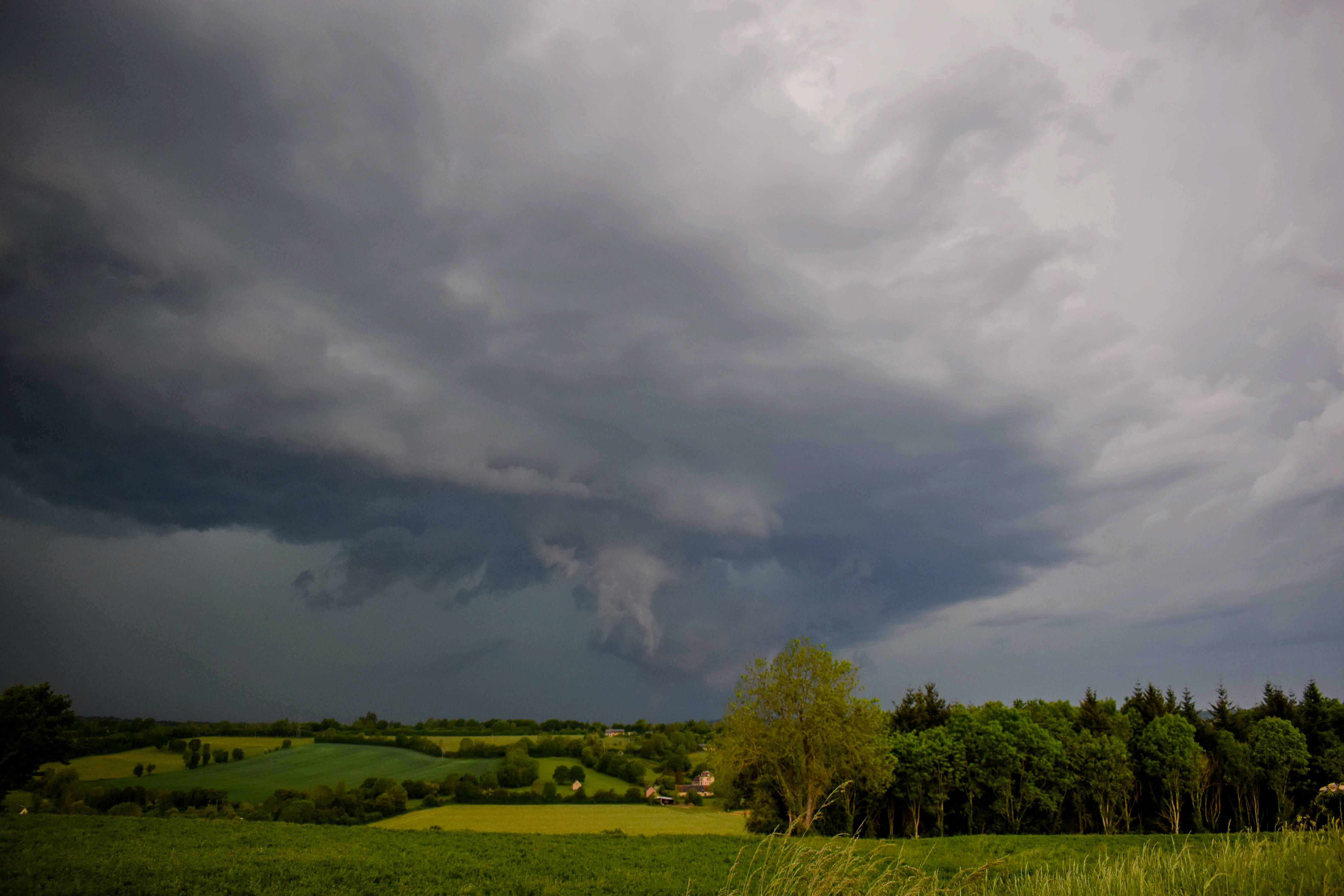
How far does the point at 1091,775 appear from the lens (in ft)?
203

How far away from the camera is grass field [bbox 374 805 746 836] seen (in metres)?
63.9

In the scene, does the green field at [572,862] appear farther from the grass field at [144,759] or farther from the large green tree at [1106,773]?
the grass field at [144,759]

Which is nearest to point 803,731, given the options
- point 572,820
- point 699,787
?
point 572,820

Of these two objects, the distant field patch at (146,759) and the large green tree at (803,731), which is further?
the distant field patch at (146,759)

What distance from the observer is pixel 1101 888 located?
831 centimetres

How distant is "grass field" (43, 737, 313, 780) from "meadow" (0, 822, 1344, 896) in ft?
171

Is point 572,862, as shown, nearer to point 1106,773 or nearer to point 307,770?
point 1106,773

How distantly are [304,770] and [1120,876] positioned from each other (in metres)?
108

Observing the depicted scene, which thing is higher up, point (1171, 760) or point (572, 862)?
point (1171, 760)

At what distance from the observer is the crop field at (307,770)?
80.8m

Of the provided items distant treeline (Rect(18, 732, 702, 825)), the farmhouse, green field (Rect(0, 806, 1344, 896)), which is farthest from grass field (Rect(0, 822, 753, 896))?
the farmhouse

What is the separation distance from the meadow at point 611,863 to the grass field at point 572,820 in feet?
61.6

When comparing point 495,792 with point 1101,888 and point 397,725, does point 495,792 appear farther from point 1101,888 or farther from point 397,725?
point 1101,888

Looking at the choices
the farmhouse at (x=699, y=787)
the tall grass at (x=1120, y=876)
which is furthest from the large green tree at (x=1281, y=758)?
the tall grass at (x=1120, y=876)
